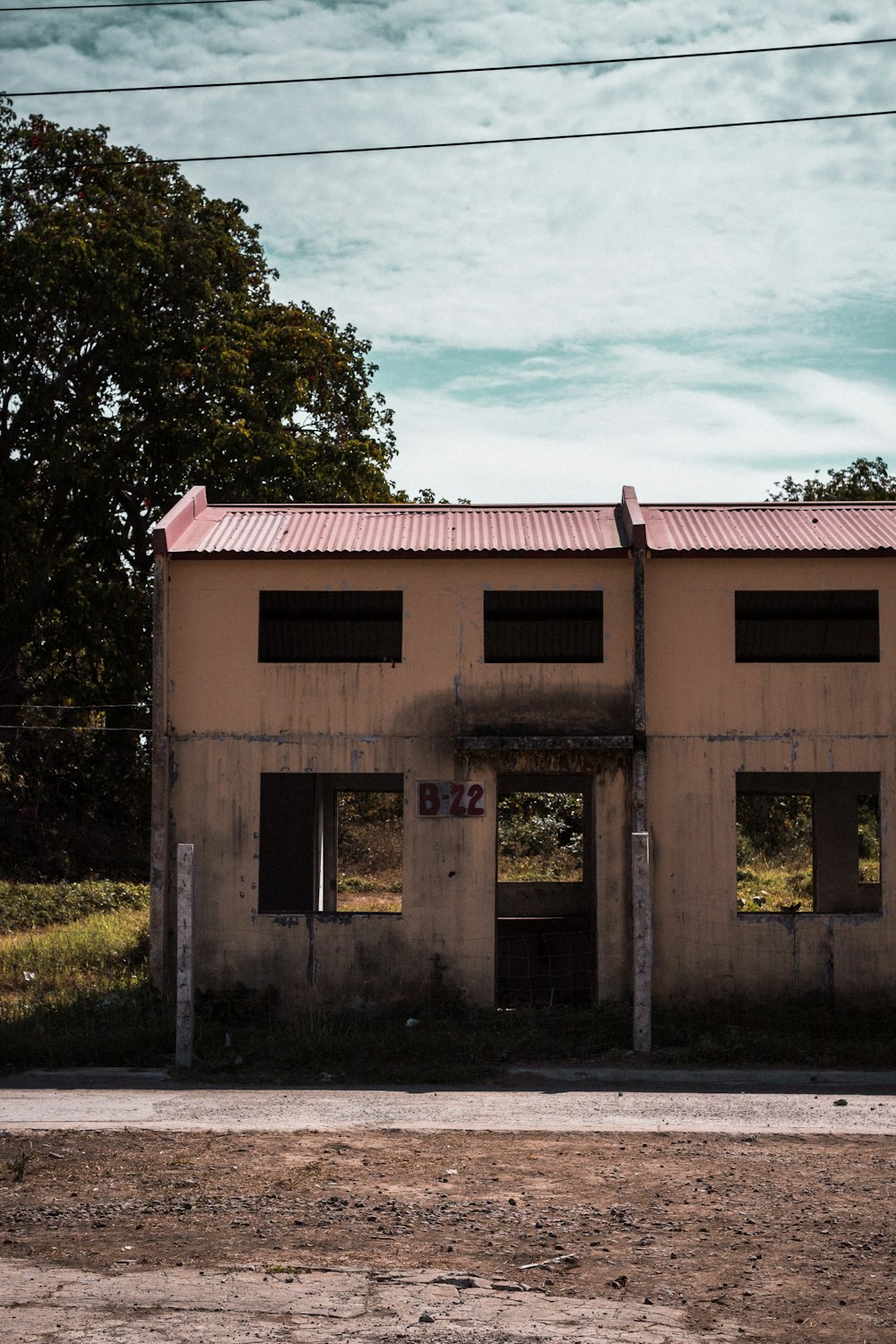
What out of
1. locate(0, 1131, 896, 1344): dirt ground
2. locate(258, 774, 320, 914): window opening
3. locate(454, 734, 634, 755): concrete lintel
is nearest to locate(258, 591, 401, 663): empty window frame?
locate(454, 734, 634, 755): concrete lintel

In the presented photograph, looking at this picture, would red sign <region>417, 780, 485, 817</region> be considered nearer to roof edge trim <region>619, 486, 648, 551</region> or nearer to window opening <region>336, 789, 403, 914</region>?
roof edge trim <region>619, 486, 648, 551</region>

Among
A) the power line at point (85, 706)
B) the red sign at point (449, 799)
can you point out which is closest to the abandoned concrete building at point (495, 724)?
the red sign at point (449, 799)

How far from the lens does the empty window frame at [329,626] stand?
50.0 ft

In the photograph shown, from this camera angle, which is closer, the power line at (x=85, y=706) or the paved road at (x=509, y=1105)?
the paved road at (x=509, y=1105)

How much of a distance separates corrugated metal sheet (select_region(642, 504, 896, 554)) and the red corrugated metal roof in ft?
0.03

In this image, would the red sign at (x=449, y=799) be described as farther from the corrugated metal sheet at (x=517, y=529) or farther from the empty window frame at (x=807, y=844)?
the empty window frame at (x=807, y=844)

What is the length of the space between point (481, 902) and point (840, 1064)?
3.99 meters

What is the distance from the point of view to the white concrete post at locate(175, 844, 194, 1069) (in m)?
12.7

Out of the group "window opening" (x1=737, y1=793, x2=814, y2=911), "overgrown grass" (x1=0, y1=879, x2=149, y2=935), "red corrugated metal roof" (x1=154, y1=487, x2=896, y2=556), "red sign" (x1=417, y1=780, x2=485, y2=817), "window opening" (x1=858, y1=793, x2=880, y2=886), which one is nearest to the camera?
"red sign" (x1=417, y1=780, x2=485, y2=817)

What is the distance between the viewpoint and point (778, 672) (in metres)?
15.0

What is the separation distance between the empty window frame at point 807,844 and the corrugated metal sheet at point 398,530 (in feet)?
15.1

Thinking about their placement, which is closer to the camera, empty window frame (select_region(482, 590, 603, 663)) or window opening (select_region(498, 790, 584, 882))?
empty window frame (select_region(482, 590, 603, 663))

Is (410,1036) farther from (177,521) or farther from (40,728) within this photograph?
(40,728)

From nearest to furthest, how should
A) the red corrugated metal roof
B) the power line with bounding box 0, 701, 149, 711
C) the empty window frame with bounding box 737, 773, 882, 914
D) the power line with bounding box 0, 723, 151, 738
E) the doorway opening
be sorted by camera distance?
the red corrugated metal roof
the doorway opening
the empty window frame with bounding box 737, 773, 882, 914
the power line with bounding box 0, 701, 149, 711
the power line with bounding box 0, 723, 151, 738
